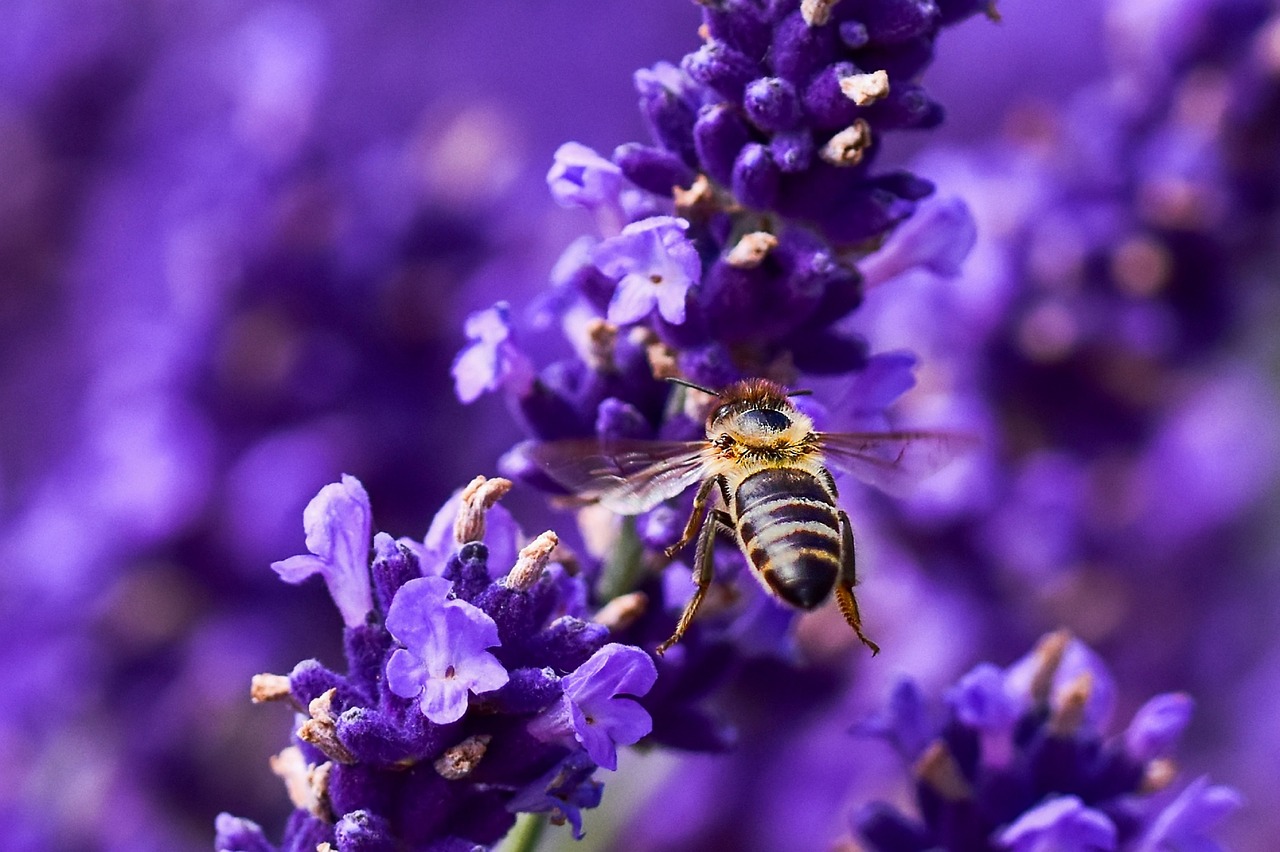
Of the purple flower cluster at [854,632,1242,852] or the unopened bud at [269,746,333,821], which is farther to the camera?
the purple flower cluster at [854,632,1242,852]

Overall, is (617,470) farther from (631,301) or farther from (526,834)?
(526,834)

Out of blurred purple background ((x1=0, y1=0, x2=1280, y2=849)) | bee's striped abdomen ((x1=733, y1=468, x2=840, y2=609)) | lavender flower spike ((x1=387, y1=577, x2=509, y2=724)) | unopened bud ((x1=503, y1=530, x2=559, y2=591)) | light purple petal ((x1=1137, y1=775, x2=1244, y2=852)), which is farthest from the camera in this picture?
blurred purple background ((x1=0, y1=0, x2=1280, y2=849))

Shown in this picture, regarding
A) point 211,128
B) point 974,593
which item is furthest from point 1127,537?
point 211,128

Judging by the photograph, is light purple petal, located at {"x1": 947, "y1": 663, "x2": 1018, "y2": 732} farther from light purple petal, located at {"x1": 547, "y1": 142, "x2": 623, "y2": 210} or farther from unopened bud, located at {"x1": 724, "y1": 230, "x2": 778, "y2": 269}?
light purple petal, located at {"x1": 547, "y1": 142, "x2": 623, "y2": 210}

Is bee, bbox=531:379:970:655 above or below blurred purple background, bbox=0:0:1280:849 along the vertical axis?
below

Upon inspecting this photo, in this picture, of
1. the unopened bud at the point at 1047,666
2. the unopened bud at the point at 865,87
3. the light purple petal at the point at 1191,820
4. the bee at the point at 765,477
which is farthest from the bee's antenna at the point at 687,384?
the light purple petal at the point at 1191,820

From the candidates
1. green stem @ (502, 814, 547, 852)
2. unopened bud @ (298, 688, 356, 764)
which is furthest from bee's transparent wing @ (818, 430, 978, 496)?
unopened bud @ (298, 688, 356, 764)
